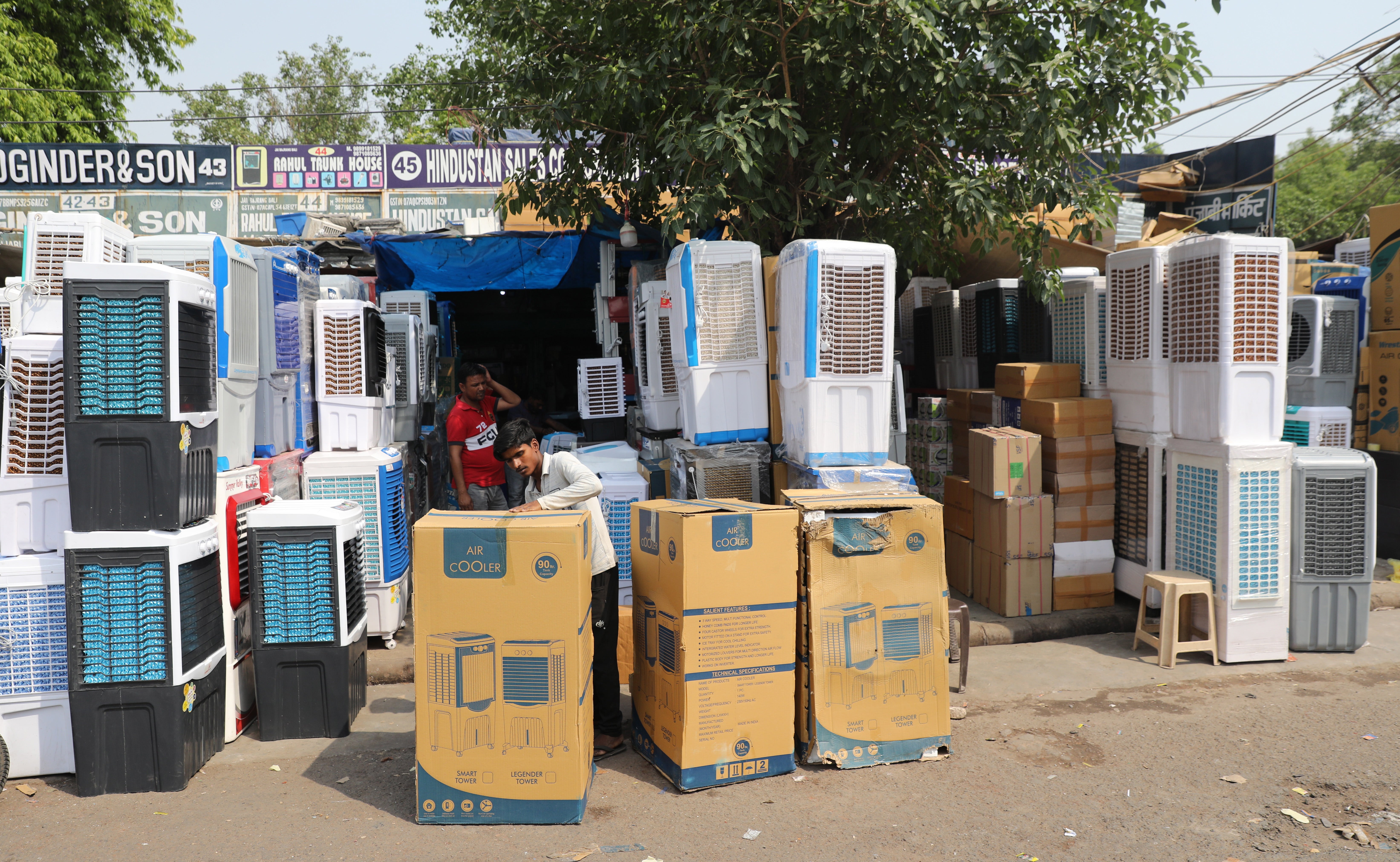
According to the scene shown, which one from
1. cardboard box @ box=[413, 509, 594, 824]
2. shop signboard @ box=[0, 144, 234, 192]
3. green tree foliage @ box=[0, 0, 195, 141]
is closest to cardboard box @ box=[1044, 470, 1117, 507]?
cardboard box @ box=[413, 509, 594, 824]

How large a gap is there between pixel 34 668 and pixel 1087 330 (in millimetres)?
6899

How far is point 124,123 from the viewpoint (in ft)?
55.8

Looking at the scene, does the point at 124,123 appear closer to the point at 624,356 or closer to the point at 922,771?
the point at 624,356

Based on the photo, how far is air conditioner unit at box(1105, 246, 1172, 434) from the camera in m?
5.79

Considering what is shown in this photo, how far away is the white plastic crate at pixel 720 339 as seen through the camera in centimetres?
586

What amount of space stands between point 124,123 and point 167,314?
55.3 ft

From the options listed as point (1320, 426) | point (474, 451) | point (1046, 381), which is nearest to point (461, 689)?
point (474, 451)

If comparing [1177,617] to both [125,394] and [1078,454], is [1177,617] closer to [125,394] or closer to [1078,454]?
[1078,454]

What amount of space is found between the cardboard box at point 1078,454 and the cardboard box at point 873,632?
8.24 ft

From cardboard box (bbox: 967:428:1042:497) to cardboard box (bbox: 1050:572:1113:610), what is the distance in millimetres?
701

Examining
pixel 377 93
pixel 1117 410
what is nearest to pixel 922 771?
pixel 1117 410

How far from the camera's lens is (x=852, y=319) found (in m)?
5.45

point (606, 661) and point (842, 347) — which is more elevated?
point (842, 347)

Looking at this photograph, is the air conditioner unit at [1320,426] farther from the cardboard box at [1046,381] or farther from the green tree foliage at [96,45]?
the green tree foliage at [96,45]
